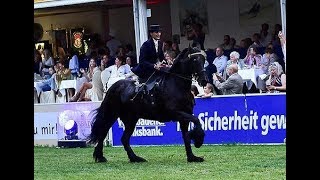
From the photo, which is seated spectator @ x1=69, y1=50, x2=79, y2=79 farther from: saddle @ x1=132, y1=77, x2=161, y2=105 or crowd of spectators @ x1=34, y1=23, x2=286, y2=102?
saddle @ x1=132, y1=77, x2=161, y2=105

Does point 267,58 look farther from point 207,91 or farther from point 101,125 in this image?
point 101,125

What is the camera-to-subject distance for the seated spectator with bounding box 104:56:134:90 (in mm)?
18547

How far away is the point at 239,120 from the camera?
1562 centimetres

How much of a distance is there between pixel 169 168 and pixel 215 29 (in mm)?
8860

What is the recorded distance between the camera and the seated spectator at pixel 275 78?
15.5m

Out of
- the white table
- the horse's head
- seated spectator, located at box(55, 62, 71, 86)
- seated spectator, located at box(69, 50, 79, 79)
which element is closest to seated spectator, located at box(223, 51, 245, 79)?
the white table

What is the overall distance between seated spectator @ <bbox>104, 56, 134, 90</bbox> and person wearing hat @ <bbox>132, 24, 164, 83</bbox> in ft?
14.9

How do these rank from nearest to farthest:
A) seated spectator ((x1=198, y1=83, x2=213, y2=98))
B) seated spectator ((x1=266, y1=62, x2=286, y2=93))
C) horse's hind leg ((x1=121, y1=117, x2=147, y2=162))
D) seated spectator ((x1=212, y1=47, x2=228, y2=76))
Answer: horse's hind leg ((x1=121, y1=117, x2=147, y2=162)) → seated spectator ((x1=266, y1=62, x2=286, y2=93)) → seated spectator ((x1=198, y1=83, x2=213, y2=98)) → seated spectator ((x1=212, y1=47, x2=228, y2=76))

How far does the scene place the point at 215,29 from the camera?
68.5 ft

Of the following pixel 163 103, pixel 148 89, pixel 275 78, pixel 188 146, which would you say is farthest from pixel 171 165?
pixel 275 78

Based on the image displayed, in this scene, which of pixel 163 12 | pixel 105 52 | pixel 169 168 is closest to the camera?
pixel 169 168
